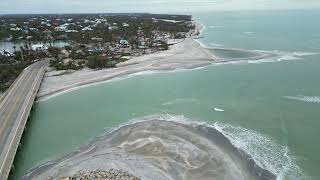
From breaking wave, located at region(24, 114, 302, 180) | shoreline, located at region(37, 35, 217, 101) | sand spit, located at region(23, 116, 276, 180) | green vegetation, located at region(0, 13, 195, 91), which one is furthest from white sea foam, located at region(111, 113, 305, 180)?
green vegetation, located at region(0, 13, 195, 91)

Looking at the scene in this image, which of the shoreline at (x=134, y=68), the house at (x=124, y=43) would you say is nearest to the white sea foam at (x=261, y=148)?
the shoreline at (x=134, y=68)

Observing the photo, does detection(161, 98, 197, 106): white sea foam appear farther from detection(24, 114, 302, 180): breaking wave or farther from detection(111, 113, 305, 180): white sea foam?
detection(24, 114, 302, 180): breaking wave

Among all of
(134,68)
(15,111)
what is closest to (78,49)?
(134,68)

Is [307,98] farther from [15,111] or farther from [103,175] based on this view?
[15,111]

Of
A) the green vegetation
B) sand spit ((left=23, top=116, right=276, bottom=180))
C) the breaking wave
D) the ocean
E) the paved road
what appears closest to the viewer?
sand spit ((left=23, top=116, right=276, bottom=180))

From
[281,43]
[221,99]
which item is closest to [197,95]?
[221,99]

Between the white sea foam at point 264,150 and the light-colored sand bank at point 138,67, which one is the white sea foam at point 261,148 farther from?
the light-colored sand bank at point 138,67
